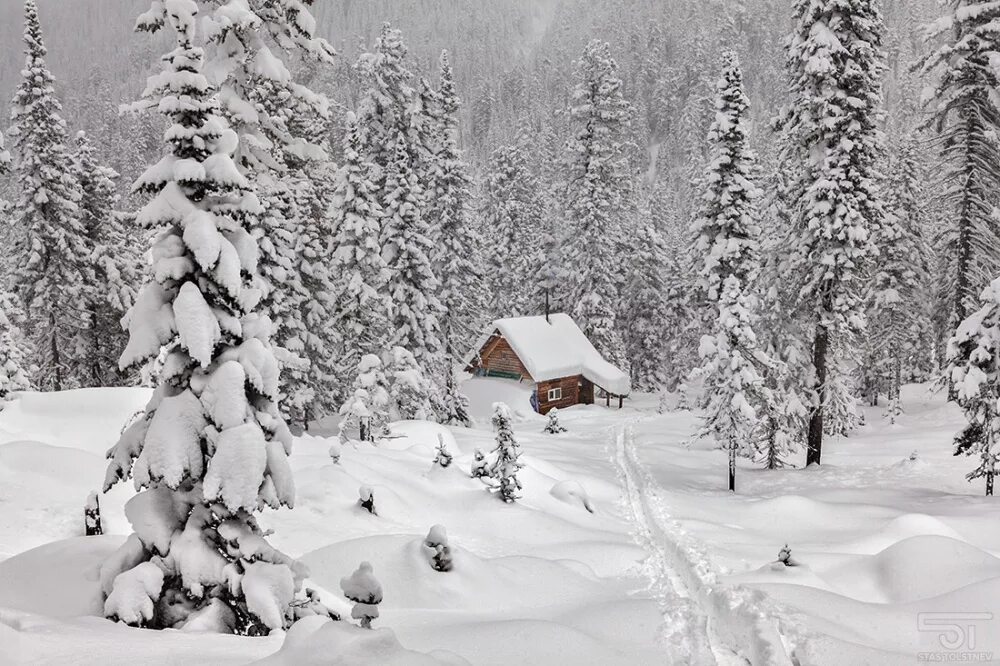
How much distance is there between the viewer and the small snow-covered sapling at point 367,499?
42.5ft

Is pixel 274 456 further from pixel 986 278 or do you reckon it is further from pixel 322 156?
pixel 986 278

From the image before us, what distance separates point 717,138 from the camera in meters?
30.0

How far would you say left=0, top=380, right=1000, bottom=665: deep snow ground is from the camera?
652cm

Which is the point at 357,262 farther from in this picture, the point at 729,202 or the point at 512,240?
the point at 512,240

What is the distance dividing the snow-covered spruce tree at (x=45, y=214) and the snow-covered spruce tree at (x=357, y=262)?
14.5 metres

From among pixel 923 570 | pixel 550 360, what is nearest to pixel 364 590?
pixel 923 570

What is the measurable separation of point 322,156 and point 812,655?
12.3 metres

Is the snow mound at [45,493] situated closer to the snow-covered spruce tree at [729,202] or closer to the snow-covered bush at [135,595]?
the snow-covered bush at [135,595]

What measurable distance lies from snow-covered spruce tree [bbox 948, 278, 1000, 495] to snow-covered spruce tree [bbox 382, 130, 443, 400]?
64.8 ft

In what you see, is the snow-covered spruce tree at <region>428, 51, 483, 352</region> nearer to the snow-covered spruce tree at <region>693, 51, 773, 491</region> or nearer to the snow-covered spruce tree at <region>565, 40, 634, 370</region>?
the snow-covered spruce tree at <region>565, 40, 634, 370</region>

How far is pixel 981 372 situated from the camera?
50.7 ft

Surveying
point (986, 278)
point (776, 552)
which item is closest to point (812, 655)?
point (776, 552)

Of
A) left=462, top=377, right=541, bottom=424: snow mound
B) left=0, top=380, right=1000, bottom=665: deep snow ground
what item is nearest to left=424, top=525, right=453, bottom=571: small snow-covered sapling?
left=0, top=380, right=1000, bottom=665: deep snow ground

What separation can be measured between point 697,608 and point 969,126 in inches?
868
